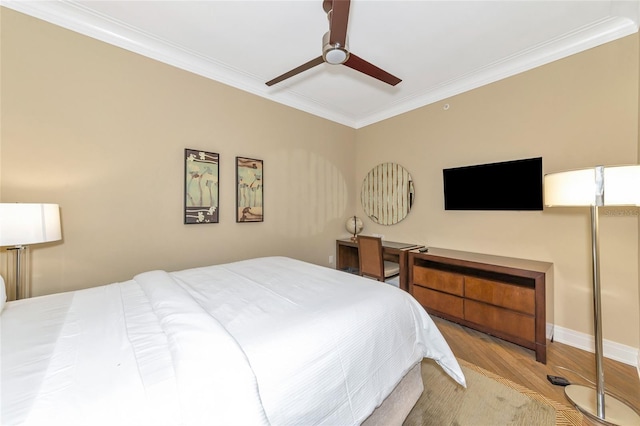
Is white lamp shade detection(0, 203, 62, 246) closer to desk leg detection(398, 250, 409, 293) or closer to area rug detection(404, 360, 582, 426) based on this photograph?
area rug detection(404, 360, 582, 426)

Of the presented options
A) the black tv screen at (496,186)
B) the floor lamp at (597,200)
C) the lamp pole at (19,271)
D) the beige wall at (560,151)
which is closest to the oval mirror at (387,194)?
the beige wall at (560,151)

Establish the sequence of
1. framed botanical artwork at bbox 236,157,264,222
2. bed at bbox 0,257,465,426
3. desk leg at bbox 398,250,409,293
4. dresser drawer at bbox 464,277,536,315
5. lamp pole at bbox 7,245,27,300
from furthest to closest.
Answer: desk leg at bbox 398,250,409,293 → framed botanical artwork at bbox 236,157,264,222 → dresser drawer at bbox 464,277,536,315 → lamp pole at bbox 7,245,27,300 → bed at bbox 0,257,465,426

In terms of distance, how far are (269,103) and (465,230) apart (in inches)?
111

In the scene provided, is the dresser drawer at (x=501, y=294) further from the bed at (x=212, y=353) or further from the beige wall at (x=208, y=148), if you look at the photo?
the bed at (x=212, y=353)

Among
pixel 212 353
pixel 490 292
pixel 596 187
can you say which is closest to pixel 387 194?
pixel 490 292

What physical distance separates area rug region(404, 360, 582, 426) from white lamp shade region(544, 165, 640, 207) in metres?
1.28

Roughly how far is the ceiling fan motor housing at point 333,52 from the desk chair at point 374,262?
6.08ft

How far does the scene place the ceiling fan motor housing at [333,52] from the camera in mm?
1514

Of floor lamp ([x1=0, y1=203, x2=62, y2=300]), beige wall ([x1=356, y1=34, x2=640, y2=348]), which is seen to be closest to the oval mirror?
beige wall ([x1=356, y1=34, x2=640, y2=348])

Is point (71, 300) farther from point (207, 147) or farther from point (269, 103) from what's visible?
point (269, 103)

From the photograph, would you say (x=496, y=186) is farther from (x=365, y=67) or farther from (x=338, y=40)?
(x=338, y=40)

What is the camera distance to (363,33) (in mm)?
2150

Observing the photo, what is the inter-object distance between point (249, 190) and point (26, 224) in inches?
67.5

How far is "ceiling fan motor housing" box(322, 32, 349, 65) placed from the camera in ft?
4.97
